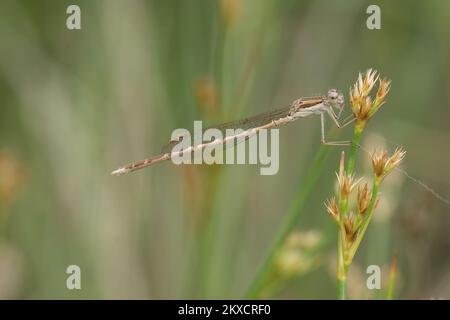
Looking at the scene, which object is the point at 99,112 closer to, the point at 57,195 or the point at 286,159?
the point at 57,195

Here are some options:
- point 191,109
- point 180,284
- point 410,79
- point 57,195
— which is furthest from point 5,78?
point 410,79

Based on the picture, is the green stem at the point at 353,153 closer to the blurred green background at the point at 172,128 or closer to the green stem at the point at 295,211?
the green stem at the point at 295,211

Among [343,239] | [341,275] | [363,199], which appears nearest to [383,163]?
[363,199]

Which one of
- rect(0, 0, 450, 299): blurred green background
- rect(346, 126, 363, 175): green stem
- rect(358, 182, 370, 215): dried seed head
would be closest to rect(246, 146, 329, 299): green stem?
rect(346, 126, 363, 175): green stem

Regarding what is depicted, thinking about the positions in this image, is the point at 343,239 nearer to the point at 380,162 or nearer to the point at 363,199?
the point at 363,199
